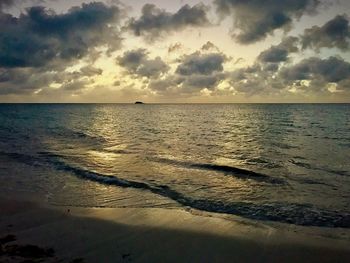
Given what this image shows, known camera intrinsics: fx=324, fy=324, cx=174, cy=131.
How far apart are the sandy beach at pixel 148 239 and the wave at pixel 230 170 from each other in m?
6.70

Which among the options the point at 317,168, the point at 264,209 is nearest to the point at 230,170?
the point at 317,168

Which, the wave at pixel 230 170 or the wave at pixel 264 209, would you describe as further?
the wave at pixel 230 170

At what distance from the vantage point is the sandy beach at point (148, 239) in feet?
25.0

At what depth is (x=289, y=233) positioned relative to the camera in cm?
945

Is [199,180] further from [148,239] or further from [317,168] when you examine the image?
[317,168]

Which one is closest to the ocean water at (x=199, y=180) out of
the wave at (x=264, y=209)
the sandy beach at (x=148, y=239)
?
the wave at (x=264, y=209)

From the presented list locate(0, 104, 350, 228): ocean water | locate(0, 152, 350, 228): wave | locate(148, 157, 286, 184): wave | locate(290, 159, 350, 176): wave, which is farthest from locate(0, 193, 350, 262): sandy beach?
locate(290, 159, 350, 176): wave

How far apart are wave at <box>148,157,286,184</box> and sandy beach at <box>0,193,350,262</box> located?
22.0ft


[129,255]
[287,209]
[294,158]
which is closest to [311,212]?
[287,209]

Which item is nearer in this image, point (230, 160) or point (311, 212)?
point (311, 212)

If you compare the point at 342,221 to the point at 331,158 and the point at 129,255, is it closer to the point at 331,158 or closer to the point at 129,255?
the point at 129,255

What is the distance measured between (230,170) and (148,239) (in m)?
11.3

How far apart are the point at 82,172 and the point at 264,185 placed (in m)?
9.85

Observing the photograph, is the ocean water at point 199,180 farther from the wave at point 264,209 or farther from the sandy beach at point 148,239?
the sandy beach at point 148,239
